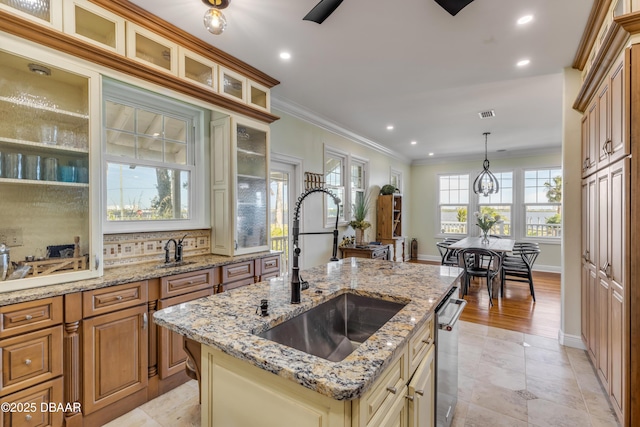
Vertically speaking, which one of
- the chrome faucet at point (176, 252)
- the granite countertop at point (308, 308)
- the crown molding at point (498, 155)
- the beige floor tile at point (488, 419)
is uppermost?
the crown molding at point (498, 155)

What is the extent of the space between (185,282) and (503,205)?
745 centimetres

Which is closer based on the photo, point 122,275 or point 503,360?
point 122,275

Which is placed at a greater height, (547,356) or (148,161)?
(148,161)

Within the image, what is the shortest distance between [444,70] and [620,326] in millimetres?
2540

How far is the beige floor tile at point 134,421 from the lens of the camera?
1.94 meters

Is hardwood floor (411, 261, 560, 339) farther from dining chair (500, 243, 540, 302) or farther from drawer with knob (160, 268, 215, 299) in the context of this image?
drawer with knob (160, 268, 215, 299)

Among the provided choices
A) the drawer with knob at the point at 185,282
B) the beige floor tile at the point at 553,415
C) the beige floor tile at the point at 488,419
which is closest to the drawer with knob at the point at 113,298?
the drawer with knob at the point at 185,282

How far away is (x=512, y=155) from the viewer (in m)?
7.13

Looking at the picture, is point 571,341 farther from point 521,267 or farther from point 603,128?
point 603,128

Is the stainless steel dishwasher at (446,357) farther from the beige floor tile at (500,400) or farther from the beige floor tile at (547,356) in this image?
the beige floor tile at (547,356)

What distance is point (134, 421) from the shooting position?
1.97 m

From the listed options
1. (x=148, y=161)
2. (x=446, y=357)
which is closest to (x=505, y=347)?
(x=446, y=357)

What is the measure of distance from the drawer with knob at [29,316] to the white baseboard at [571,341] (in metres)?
4.28

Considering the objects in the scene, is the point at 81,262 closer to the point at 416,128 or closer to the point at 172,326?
the point at 172,326
